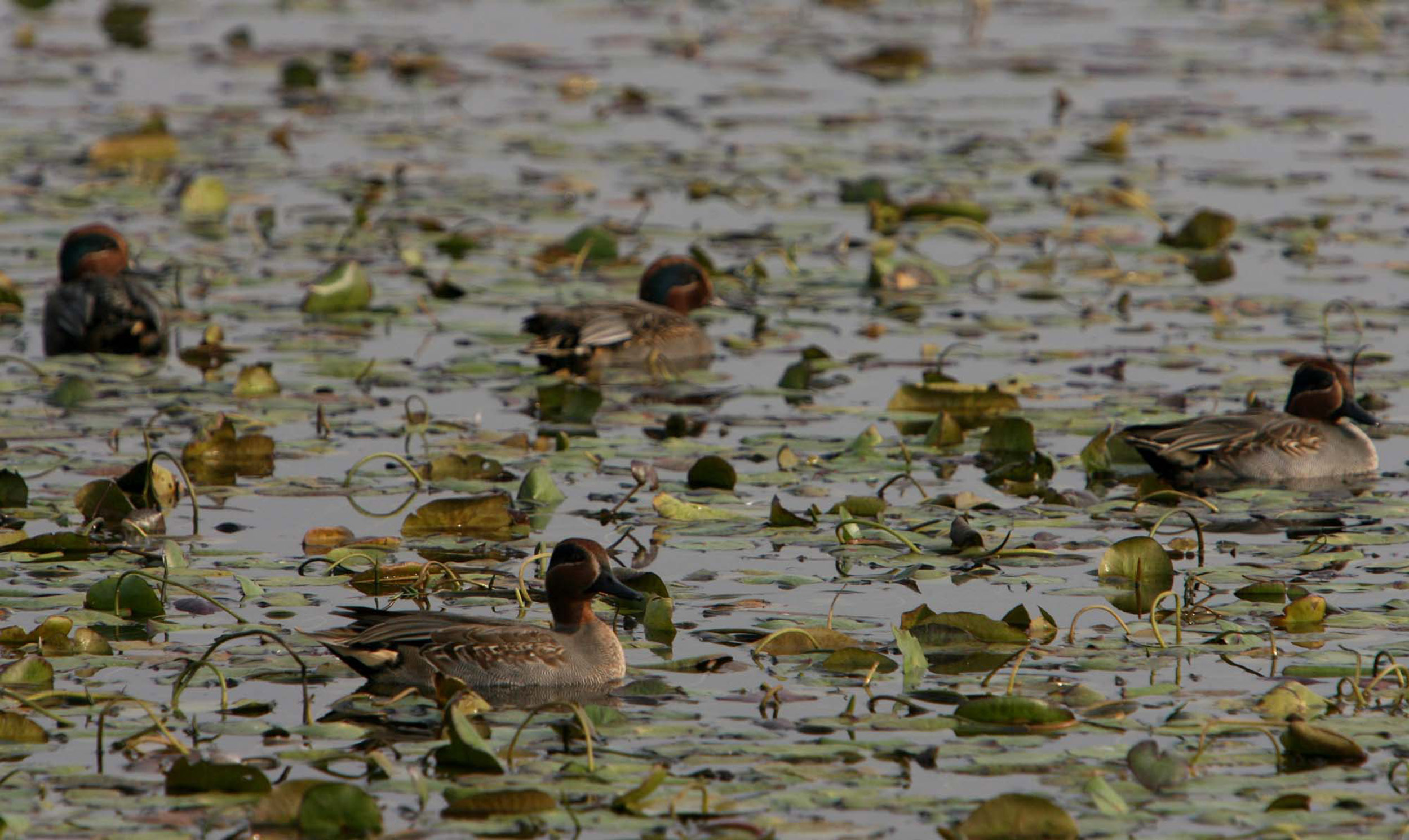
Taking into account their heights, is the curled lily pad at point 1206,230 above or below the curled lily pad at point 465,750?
above

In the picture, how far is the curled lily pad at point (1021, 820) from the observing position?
623cm

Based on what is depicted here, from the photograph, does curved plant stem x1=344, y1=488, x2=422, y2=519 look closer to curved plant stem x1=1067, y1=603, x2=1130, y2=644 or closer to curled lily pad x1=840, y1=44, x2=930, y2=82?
curved plant stem x1=1067, y1=603, x2=1130, y2=644

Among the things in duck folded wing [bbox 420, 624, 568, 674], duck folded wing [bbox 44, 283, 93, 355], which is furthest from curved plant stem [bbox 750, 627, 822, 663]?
duck folded wing [bbox 44, 283, 93, 355]

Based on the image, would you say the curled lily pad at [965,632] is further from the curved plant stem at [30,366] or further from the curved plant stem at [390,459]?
the curved plant stem at [30,366]

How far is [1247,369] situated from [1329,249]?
3.89 meters

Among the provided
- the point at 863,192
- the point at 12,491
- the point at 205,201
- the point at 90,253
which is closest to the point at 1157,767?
the point at 12,491

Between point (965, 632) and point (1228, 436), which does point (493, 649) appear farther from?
point (1228, 436)

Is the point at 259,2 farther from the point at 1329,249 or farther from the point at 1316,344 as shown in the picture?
the point at 1316,344

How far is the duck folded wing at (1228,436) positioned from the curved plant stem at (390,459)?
3.51 metres

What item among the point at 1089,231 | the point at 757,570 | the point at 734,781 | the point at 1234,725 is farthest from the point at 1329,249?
the point at 734,781

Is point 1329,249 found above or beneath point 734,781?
above

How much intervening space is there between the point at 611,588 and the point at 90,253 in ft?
23.9

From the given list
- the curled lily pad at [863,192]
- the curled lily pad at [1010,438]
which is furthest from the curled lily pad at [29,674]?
the curled lily pad at [863,192]

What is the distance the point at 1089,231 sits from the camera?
668 inches
